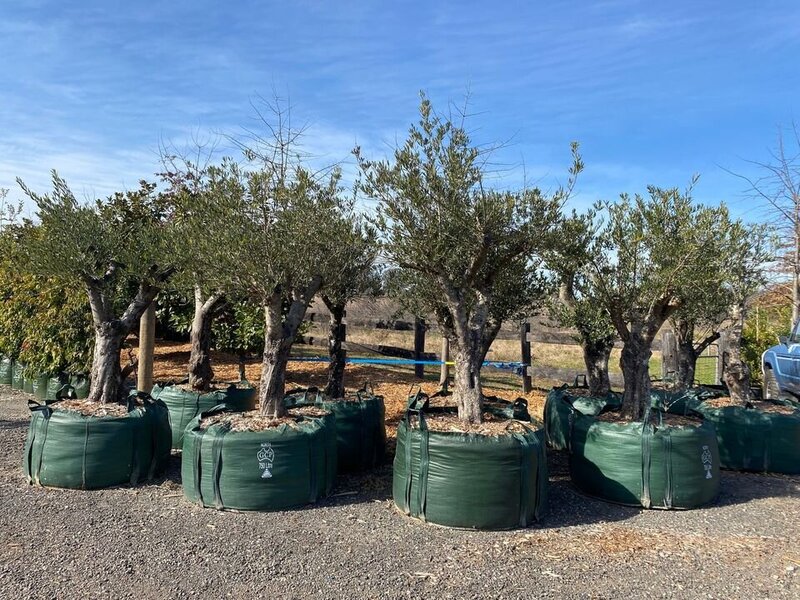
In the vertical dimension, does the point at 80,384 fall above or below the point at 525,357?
below

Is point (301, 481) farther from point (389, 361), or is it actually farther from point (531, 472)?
point (389, 361)

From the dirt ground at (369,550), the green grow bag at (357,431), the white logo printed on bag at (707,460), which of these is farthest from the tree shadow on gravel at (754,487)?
the green grow bag at (357,431)

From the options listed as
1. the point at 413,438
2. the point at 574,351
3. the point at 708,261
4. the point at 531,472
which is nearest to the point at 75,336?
the point at 413,438

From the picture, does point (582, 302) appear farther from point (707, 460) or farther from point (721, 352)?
point (721, 352)

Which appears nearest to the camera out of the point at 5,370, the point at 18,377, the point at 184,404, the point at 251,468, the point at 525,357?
the point at 251,468

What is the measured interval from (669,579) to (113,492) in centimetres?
464

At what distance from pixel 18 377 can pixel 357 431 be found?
889 centimetres

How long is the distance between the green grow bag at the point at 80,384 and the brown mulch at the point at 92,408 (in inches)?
150

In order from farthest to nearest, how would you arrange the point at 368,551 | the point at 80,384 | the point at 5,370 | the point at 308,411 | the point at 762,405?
the point at 5,370 < the point at 80,384 < the point at 762,405 < the point at 308,411 < the point at 368,551

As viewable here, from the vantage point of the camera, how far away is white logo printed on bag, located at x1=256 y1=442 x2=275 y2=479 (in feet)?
A: 17.2

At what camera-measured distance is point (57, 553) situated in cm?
428

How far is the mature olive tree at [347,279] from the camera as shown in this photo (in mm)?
5789

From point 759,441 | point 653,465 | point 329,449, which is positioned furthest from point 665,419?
point 329,449

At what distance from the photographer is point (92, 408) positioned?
6.25 metres
